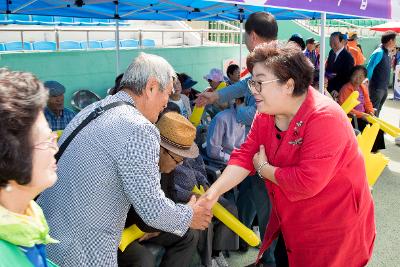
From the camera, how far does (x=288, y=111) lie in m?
1.84

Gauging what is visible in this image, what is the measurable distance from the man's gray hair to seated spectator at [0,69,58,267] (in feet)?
2.26

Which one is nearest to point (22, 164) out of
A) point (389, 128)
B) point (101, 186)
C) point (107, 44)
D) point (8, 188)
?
point (8, 188)

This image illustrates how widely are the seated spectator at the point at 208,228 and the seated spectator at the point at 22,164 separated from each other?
5.68 ft

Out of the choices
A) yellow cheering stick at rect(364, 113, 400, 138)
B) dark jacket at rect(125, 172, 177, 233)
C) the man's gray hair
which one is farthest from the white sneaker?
yellow cheering stick at rect(364, 113, 400, 138)

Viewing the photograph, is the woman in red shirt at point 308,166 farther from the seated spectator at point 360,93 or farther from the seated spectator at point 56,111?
the seated spectator at point 360,93

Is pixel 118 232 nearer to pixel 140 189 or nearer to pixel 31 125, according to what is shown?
pixel 140 189

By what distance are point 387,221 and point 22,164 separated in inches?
155

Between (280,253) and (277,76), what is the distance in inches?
42.4

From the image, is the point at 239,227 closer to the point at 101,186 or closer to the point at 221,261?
the point at 221,261

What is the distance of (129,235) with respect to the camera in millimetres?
2219

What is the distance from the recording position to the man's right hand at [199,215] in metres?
2.04

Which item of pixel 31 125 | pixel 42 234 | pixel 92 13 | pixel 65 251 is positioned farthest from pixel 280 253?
pixel 92 13

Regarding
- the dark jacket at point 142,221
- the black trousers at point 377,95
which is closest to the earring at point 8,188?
the dark jacket at point 142,221

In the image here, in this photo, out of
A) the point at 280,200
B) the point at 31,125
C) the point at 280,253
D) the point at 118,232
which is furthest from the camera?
the point at 280,253
